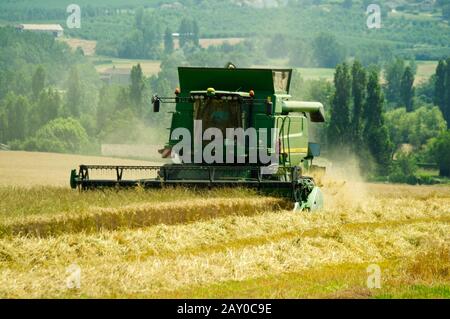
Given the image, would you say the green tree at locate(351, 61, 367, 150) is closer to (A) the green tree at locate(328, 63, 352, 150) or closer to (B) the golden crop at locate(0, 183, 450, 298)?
(A) the green tree at locate(328, 63, 352, 150)

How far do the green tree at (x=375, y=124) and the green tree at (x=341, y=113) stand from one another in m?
1.56

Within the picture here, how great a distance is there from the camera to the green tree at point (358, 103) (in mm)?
85031

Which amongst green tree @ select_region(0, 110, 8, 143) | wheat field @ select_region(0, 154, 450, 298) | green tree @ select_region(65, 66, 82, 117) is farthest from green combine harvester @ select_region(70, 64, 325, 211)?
green tree @ select_region(65, 66, 82, 117)

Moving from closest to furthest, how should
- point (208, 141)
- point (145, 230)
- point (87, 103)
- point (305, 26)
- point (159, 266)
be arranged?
point (159, 266)
point (145, 230)
point (208, 141)
point (87, 103)
point (305, 26)

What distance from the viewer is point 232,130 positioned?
26797 mm

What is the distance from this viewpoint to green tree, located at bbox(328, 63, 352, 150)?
84.3m

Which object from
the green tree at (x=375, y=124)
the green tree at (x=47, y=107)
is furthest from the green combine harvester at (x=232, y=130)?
the green tree at (x=47, y=107)

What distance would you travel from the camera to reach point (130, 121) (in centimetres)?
9725

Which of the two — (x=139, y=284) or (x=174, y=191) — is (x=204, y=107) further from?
(x=139, y=284)

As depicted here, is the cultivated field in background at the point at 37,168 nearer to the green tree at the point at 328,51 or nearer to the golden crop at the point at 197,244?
the golden crop at the point at 197,244

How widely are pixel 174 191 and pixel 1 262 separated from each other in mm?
7956

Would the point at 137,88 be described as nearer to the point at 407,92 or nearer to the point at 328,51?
the point at 407,92
